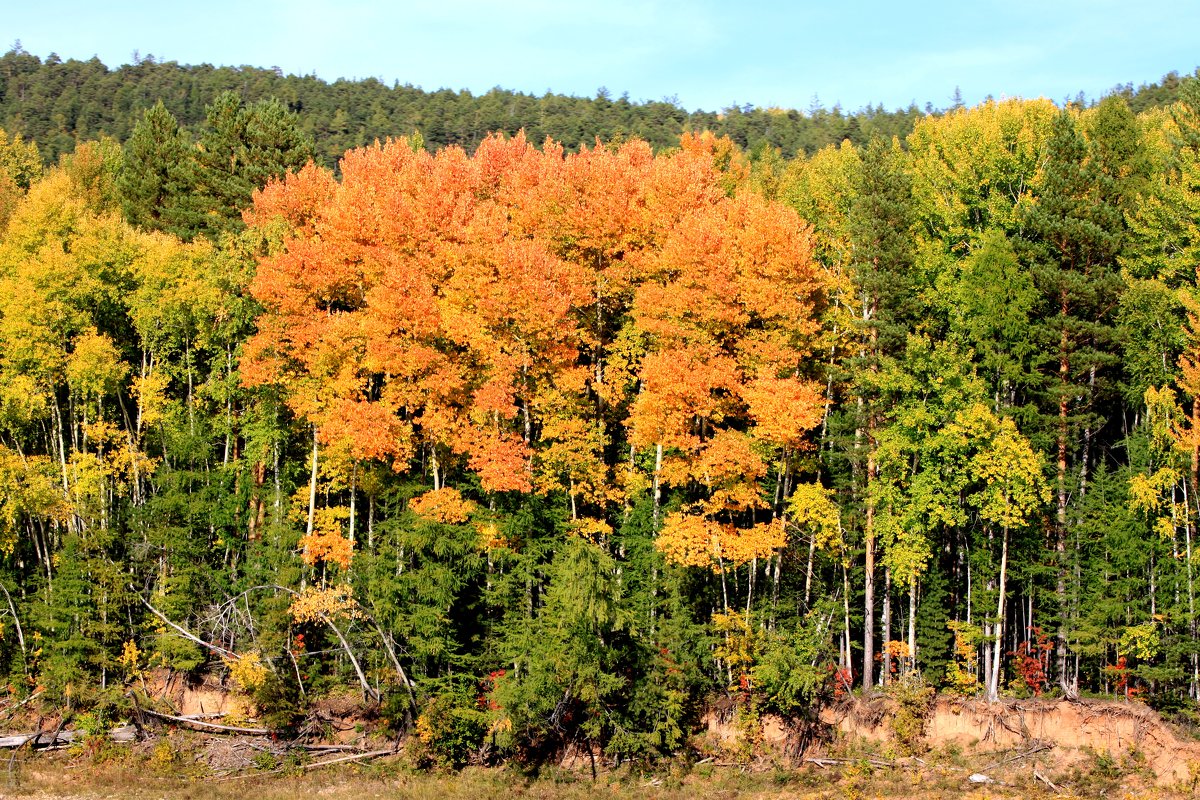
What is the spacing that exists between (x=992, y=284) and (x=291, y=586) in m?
22.6

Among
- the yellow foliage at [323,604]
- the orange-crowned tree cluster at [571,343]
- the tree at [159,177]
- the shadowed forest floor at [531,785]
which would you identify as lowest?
the shadowed forest floor at [531,785]

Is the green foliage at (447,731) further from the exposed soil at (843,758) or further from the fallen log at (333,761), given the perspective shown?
the fallen log at (333,761)

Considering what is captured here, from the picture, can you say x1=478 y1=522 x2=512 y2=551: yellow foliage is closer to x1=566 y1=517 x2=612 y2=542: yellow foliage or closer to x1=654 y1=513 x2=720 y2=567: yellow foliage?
x1=566 y1=517 x2=612 y2=542: yellow foliage

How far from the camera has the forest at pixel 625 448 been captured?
29625mm

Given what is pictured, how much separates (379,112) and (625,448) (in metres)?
86.5

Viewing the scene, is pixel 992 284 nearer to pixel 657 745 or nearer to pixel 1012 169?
pixel 1012 169

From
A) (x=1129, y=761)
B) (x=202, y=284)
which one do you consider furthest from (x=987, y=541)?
(x=202, y=284)

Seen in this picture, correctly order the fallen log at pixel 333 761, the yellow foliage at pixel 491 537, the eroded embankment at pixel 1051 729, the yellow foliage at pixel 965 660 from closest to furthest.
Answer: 1. the eroded embankment at pixel 1051 729
2. the yellow foliage at pixel 965 660
3. the fallen log at pixel 333 761
4. the yellow foliage at pixel 491 537

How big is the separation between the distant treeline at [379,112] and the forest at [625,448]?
186 ft

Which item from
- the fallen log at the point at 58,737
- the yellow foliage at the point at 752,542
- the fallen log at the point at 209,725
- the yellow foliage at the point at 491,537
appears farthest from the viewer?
the yellow foliage at the point at 491,537

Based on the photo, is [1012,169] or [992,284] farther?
[1012,169]

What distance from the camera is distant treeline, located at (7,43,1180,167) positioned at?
9831cm

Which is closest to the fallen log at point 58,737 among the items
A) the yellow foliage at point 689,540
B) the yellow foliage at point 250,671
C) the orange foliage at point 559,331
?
the yellow foliage at point 250,671

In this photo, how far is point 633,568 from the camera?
31.9m
